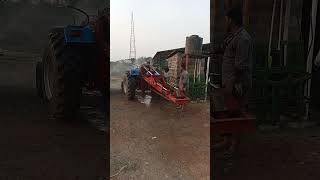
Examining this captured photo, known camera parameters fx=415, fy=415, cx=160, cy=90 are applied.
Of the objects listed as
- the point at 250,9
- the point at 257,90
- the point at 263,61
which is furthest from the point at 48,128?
the point at 250,9

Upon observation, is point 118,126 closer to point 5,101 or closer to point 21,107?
point 21,107

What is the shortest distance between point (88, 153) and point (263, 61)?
96.3 inches

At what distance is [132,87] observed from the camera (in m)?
1.38

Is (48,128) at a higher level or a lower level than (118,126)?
lower

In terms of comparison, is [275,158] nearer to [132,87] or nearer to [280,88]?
[280,88]

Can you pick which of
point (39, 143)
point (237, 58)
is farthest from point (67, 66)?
point (237, 58)

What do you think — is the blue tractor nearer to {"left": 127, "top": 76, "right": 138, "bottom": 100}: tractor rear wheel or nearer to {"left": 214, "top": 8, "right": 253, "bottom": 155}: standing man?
{"left": 214, "top": 8, "right": 253, "bottom": 155}: standing man

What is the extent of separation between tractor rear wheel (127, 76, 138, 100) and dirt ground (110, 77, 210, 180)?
22 mm

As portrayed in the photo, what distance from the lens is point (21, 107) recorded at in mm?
4461

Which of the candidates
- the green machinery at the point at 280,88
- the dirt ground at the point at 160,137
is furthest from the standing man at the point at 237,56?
the dirt ground at the point at 160,137

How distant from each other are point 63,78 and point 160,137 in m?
2.26

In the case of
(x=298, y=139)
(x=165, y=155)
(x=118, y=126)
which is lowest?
(x=298, y=139)

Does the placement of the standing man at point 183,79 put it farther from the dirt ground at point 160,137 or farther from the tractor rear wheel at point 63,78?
the tractor rear wheel at point 63,78

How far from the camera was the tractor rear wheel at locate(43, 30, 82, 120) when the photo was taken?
339cm
